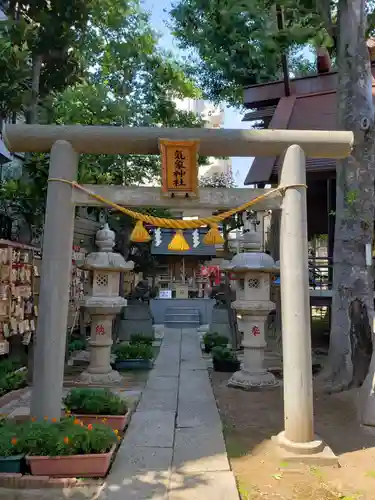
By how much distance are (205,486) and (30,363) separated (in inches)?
227

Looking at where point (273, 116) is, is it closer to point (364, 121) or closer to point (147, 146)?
point (364, 121)

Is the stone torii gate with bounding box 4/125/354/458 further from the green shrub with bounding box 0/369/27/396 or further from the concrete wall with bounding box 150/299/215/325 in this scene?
the concrete wall with bounding box 150/299/215/325

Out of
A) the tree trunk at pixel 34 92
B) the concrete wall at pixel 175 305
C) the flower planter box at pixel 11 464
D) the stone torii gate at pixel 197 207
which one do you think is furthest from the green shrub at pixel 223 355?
the concrete wall at pixel 175 305

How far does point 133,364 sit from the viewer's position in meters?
11.1

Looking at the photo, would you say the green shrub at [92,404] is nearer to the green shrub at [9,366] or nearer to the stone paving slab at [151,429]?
the stone paving slab at [151,429]

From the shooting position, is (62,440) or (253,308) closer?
(62,440)

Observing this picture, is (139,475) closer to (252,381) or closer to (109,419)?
(109,419)

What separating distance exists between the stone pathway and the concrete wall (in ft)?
41.5

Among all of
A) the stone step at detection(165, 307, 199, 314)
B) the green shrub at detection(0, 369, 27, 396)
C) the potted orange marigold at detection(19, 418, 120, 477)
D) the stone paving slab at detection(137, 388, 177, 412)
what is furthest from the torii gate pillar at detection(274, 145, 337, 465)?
the stone step at detection(165, 307, 199, 314)

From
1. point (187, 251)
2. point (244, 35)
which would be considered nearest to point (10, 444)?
point (244, 35)

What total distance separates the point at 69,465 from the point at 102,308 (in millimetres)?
4833

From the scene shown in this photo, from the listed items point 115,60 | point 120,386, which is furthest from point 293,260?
point 115,60

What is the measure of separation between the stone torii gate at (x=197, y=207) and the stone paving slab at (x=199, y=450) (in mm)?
796

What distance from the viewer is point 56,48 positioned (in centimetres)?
1143
